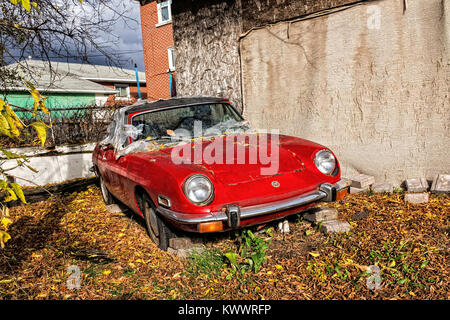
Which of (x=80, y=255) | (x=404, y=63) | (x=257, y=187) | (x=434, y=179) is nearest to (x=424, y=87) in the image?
(x=404, y=63)

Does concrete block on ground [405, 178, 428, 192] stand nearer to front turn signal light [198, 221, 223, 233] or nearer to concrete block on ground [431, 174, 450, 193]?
concrete block on ground [431, 174, 450, 193]

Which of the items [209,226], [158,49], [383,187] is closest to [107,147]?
[209,226]

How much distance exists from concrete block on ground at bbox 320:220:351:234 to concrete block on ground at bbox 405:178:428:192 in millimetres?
1498

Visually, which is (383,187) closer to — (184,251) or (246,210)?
(246,210)

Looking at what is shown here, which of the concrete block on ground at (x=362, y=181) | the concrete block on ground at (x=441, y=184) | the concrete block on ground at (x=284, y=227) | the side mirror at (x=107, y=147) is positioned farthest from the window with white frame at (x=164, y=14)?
the concrete block on ground at (x=284, y=227)

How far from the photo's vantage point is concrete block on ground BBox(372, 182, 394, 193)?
4.35m

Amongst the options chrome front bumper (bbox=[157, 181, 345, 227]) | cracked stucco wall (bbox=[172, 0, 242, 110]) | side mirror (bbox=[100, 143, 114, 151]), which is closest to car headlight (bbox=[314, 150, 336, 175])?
chrome front bumper (bbox=[157, 181, 345, 227])

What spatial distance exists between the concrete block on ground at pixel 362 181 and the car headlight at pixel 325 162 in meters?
1.36

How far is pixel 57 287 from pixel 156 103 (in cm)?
242

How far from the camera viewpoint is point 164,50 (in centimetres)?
1697

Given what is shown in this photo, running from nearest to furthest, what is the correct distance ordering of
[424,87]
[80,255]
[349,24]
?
[80,255] < [424,87] < [349,24]

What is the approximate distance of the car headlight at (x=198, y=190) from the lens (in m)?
2.66

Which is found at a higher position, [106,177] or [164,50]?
[164,50]

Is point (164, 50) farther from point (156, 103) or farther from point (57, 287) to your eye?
point (57, 287)
